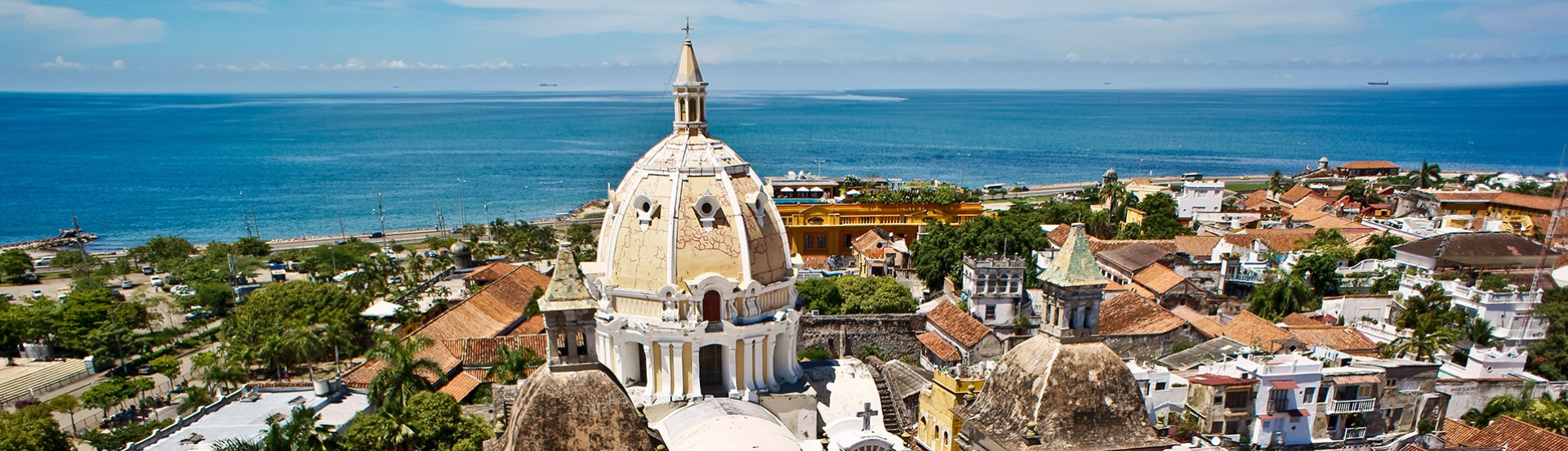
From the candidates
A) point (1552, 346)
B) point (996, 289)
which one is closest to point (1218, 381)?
→ point (996, 289)

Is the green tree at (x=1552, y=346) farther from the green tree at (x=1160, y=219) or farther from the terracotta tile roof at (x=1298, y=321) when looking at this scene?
the green tree at (x=1160, y=219)

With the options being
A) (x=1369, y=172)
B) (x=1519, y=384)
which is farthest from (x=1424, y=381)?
(x=1369, y=172)

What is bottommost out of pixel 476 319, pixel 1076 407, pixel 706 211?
pixel 476 319

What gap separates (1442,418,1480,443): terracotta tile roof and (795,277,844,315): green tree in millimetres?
24196

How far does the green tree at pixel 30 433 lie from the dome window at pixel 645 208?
69.3 ft

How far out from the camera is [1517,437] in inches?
1178

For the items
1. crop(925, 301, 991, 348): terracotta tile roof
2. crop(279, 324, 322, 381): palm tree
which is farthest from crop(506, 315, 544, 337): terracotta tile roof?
crop(925, 301, 991, 348): terracotta tile roof

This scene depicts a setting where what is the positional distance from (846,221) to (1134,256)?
20.0 metres

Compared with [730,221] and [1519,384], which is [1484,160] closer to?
[1519,384]

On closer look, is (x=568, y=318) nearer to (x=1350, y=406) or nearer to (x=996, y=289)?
(x=996, y=289)

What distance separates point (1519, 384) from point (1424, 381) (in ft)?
15.7

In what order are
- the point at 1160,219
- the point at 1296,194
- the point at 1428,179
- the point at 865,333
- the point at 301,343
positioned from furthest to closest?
1. the point at 1428,179
2. the point at 1296,194
3. the point at 1160,219
4. the point at 865,333
5. the point at 301,343

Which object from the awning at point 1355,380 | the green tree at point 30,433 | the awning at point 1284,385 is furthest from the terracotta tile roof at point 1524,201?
the green tree at point 30,433

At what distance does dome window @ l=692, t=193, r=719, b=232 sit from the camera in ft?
81.6
